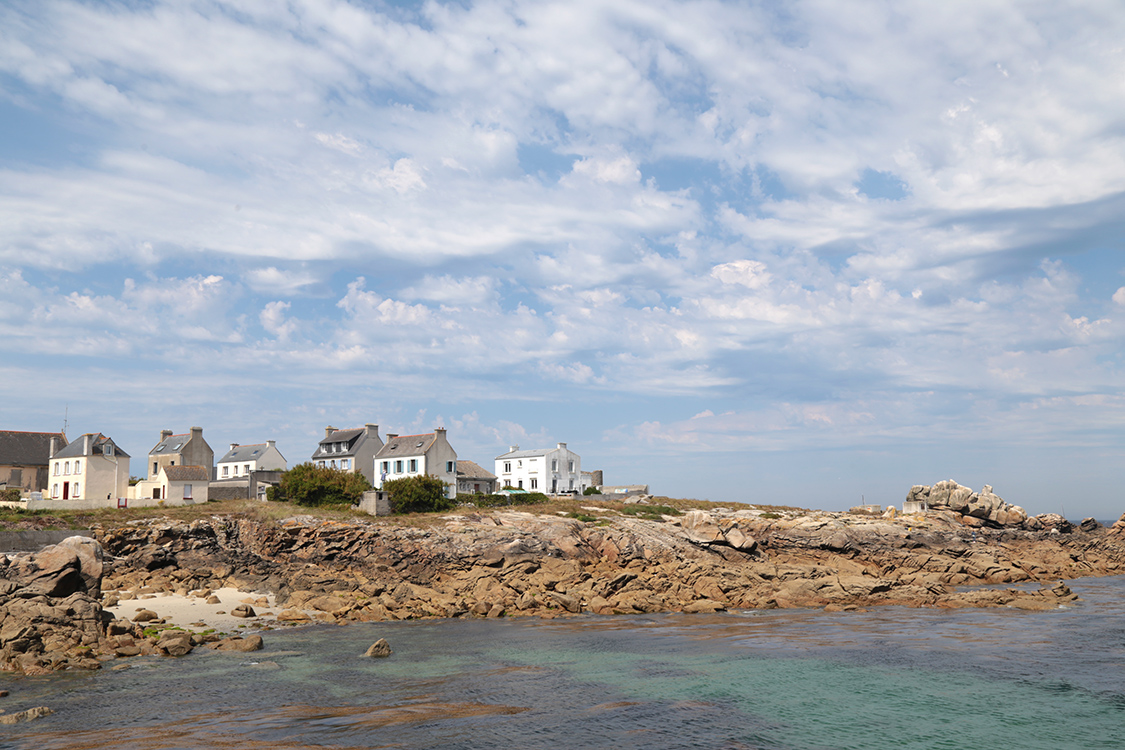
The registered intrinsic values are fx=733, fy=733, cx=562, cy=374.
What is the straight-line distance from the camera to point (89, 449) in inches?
2489

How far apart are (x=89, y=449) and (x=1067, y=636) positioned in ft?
229

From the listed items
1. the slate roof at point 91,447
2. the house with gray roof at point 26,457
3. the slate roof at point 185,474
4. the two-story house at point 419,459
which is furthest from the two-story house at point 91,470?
the two-story house at point 419,459

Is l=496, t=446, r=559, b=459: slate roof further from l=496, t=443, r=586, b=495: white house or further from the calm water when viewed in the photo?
the calm water

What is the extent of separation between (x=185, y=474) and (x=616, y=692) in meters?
54.1

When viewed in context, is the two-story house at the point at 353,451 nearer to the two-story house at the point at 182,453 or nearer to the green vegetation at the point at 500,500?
A: the two-story house at the point at 182,453

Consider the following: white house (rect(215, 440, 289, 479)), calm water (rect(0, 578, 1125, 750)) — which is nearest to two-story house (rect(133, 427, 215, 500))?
white house (rect(215, 440, 289, 479))

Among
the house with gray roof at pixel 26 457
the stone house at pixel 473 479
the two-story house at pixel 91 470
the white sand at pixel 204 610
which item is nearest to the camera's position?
the white sand at pixel 204 610

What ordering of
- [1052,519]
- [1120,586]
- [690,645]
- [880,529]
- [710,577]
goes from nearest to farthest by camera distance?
[690,645]
[710,577]
[1120,586]
[880,529]
[1052,519]

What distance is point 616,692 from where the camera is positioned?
2062cm

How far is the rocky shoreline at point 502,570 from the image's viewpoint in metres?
27.8

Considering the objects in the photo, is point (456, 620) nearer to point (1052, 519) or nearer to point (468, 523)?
point (468, 523)

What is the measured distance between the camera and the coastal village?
2418 inches

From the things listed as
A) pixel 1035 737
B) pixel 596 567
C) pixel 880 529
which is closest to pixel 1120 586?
pixel 880 529

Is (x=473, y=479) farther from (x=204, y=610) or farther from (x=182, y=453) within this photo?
(x=204, y=610)
